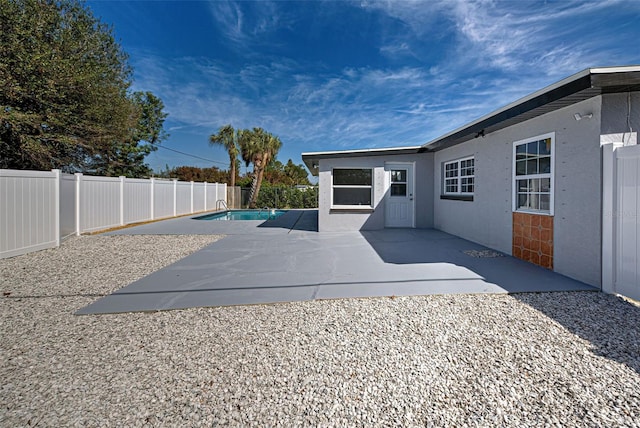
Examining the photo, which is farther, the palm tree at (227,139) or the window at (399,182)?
the palm tree at (227,139)

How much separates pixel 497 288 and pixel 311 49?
1431 centimetres

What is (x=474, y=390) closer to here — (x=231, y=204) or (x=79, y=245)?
(x=79, y=245)

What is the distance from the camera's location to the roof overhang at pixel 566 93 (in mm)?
3568

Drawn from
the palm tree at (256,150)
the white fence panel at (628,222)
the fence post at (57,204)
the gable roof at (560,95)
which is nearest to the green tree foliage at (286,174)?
the palm tree at (256,150)

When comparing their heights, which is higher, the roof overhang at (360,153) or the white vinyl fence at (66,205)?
the roof overhang at (360,153)

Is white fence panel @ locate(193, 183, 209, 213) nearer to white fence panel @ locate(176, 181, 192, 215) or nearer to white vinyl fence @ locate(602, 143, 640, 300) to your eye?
white fence panel @ locate(176, 181, 192, 215)

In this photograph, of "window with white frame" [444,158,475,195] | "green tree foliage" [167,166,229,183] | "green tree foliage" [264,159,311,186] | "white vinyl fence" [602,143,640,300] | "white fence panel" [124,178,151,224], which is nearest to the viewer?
"white vinyl fence" [602,143,640,300]

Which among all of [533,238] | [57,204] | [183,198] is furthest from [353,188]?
[183,198]

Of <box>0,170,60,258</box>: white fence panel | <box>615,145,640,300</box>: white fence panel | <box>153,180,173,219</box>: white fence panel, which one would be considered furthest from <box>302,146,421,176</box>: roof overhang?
<box>153,180,173,219</box>: white fence panel

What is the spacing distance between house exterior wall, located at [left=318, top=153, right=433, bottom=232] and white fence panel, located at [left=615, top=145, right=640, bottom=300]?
A: 20.8ft

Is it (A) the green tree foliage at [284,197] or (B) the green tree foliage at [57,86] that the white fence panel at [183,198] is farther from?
(A) the green tree foliage at [284,197]

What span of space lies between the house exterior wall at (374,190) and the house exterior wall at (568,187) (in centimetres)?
326

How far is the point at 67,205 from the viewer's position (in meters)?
8.32

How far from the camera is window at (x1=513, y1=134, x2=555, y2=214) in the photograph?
5.18 meters
